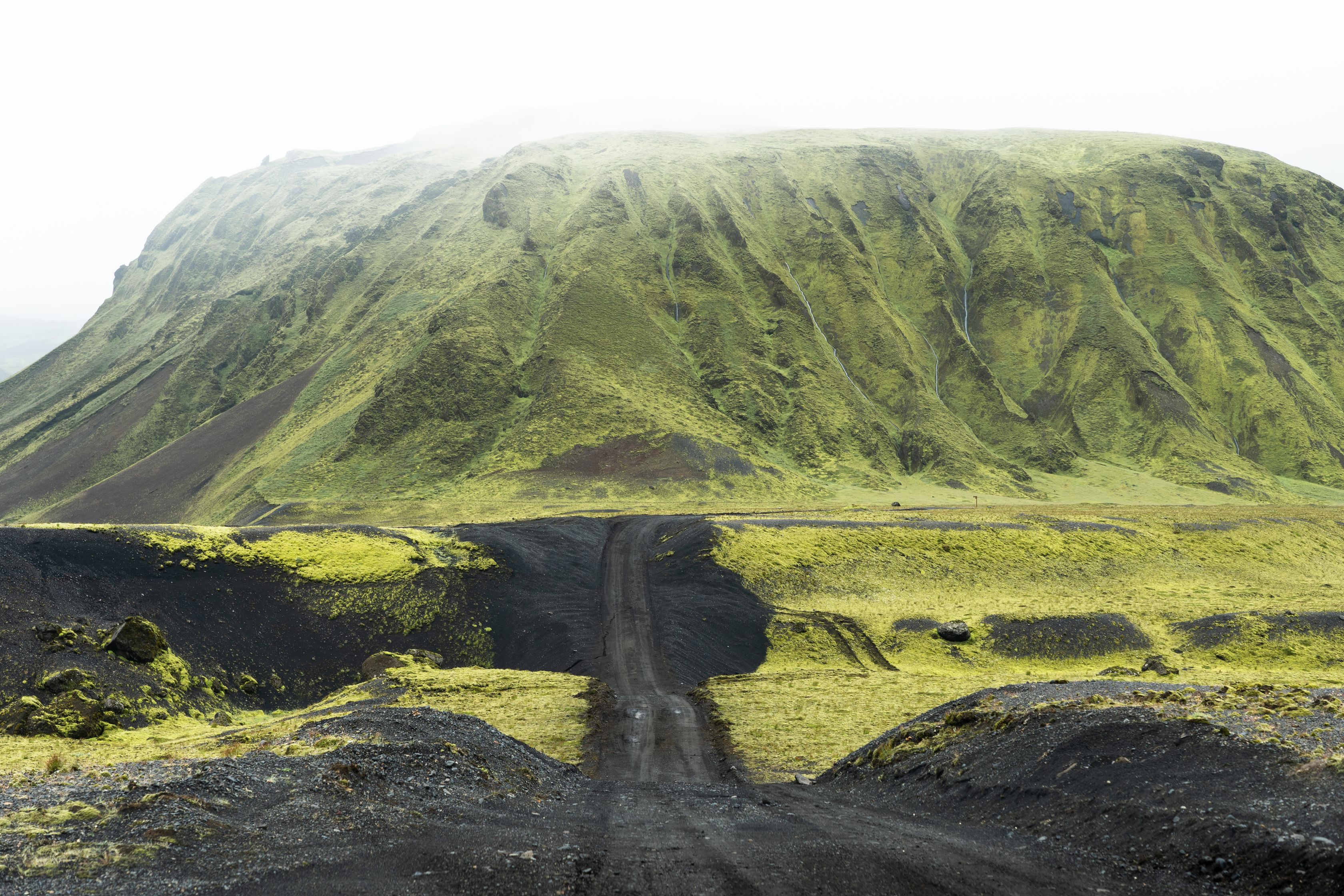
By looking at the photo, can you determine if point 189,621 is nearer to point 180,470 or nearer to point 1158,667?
point 1158,667

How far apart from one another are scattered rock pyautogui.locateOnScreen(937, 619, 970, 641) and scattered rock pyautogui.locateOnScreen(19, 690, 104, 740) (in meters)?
34.8

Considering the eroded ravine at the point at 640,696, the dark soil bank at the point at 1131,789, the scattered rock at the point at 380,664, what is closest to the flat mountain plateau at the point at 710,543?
the dark soil bank at the point at 1131,789

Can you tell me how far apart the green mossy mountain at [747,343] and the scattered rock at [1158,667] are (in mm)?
48026

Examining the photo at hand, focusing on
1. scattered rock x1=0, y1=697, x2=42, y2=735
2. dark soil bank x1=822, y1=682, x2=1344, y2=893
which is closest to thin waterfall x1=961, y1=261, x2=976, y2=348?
dark soil bank x1=822, y1=682, x2=1344, y2=893

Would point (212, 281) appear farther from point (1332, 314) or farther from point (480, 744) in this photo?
point (1332, 314)

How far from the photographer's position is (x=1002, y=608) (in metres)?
37.2

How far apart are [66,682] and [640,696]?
19627 millimetres

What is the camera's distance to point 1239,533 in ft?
168

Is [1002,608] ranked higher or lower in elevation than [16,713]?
lower

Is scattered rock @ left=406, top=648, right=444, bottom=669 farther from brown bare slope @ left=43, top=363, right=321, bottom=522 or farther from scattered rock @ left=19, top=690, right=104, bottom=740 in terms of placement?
brown bare slope @ left=43, top=363, right=321, bottom=522

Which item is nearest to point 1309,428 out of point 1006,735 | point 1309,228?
point 1309,228

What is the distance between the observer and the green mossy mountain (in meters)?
84.4

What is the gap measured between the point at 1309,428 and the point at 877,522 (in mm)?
95231

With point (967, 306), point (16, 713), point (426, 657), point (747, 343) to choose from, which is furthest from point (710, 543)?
point (967, 306)
